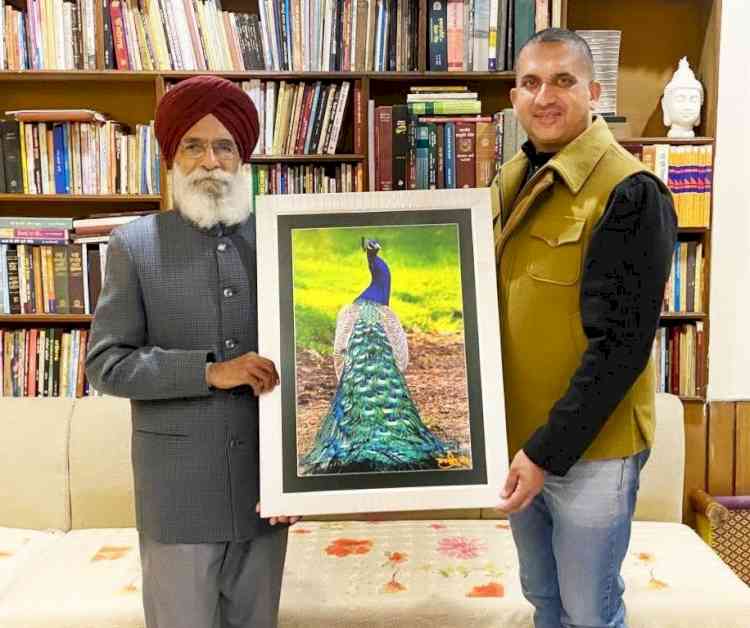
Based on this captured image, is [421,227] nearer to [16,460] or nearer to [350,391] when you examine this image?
[350,391]

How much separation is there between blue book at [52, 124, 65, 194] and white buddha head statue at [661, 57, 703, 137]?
2.35 meters

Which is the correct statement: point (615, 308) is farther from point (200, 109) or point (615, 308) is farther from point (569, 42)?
point (200, 109)

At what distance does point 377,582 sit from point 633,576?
0.77m

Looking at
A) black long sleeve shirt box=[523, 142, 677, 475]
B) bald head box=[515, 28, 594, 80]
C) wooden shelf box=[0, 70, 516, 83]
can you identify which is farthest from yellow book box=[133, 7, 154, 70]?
black long sleeve shirt box=[523, 142, 677, 475]

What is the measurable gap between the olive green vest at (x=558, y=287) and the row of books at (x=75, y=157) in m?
1.84

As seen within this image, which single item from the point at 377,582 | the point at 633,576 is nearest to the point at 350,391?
the point at 377,582

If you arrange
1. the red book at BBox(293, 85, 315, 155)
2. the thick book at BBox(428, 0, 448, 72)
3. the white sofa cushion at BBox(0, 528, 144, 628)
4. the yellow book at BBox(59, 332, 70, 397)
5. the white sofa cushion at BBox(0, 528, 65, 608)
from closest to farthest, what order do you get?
the white sofa cushion at BBox(0, 528, 144, 628)
the white sofa cushion at BBox(0, 528, 65, 608)
the thick book at BBox(428, 0, 448, 72)
the red book at BBox(293, 85, 315, 155)
the yellow book at BBox(59, 332, 70, 397)

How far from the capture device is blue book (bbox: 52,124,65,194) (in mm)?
2896

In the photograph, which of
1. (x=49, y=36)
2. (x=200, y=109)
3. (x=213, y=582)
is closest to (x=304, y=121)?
(x=49, y=36)

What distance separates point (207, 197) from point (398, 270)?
43cm

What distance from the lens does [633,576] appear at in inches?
87.9

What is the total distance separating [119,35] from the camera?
281 centimetres

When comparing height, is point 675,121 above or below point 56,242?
above

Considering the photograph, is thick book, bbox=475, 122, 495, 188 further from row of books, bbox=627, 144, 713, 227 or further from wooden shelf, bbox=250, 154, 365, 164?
row of books, bbox=627, 144, 713, 227
